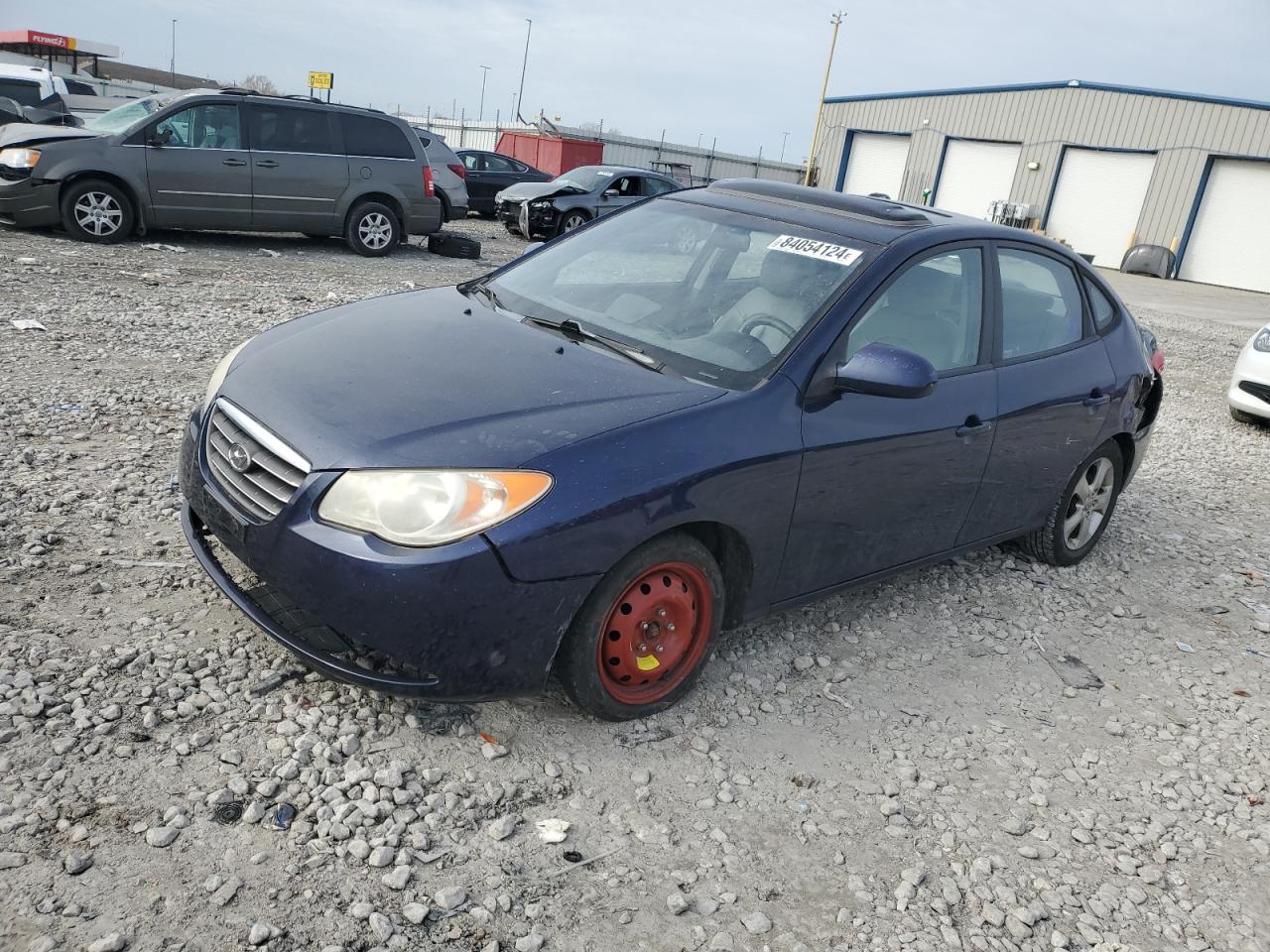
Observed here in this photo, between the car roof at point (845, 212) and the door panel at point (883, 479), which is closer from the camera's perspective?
the door panel at point (883, 479)

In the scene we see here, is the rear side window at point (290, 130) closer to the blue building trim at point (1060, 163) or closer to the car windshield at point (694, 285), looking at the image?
the car windshield at point (694, 285)

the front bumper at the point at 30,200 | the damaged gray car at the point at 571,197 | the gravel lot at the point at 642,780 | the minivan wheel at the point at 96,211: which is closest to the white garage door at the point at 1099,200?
the damaged gray car at the point at 571,197

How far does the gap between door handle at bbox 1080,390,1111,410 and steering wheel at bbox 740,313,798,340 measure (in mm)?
1786

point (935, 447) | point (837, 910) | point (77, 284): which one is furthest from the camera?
point (77, 284)

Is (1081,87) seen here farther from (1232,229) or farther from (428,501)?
(428,501)

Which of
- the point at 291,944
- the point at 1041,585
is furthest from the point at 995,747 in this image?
the point at 291,944

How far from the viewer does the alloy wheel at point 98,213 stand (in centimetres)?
1040

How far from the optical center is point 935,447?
11.8ft

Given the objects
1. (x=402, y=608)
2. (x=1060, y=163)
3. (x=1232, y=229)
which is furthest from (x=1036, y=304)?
(x=1060, y=163)

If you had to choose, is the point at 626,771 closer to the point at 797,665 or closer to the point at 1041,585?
the point at 797,665

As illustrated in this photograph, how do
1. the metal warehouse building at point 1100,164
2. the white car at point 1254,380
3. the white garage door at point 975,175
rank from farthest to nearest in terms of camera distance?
the white garage door at point 975,175 < the metal warehouse building at point 1100,164 < the white car at point 1254,380

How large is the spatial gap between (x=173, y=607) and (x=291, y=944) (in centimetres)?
159

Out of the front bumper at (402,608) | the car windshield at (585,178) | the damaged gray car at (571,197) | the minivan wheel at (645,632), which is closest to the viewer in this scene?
the front bumper at (402,608)

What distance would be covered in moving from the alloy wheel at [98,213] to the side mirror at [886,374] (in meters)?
10.1
